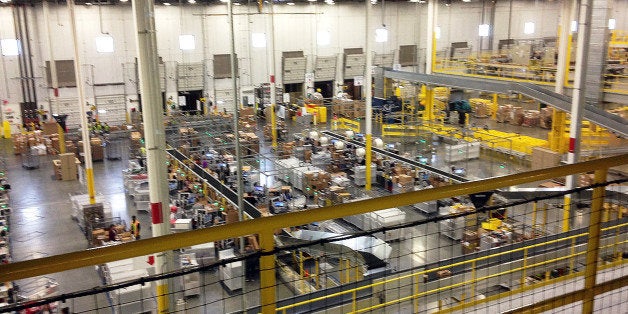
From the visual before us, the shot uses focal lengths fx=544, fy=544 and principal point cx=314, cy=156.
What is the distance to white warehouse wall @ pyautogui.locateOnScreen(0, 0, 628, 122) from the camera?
99.3 ft

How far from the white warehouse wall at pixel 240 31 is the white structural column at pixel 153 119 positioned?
1809cm

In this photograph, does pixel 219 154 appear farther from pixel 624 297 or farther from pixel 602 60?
pixel 624 297

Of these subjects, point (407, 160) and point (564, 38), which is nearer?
point (564, 38)

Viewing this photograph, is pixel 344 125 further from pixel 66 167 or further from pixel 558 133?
pixel 66 167

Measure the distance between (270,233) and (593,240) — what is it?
2153 millimetres

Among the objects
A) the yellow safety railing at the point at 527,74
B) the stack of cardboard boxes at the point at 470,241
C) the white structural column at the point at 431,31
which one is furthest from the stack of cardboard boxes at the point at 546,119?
the stack of cardboard boxes at the point at 470,241

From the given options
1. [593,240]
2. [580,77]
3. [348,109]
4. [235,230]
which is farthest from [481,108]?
[235,230]

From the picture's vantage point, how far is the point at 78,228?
16625 millimetres

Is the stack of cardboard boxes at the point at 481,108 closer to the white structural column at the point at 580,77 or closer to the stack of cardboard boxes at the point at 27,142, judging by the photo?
the white structural column at the point at 580,77

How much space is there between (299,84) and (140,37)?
95.8ft

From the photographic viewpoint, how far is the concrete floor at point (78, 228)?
12.3m

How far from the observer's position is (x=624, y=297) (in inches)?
164

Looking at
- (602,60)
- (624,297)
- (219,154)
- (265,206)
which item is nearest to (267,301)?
(624,297)

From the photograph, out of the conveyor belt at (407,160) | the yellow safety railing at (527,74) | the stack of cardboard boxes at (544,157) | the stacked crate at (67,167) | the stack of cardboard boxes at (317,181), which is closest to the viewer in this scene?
the conveyor belt at (407,160)
